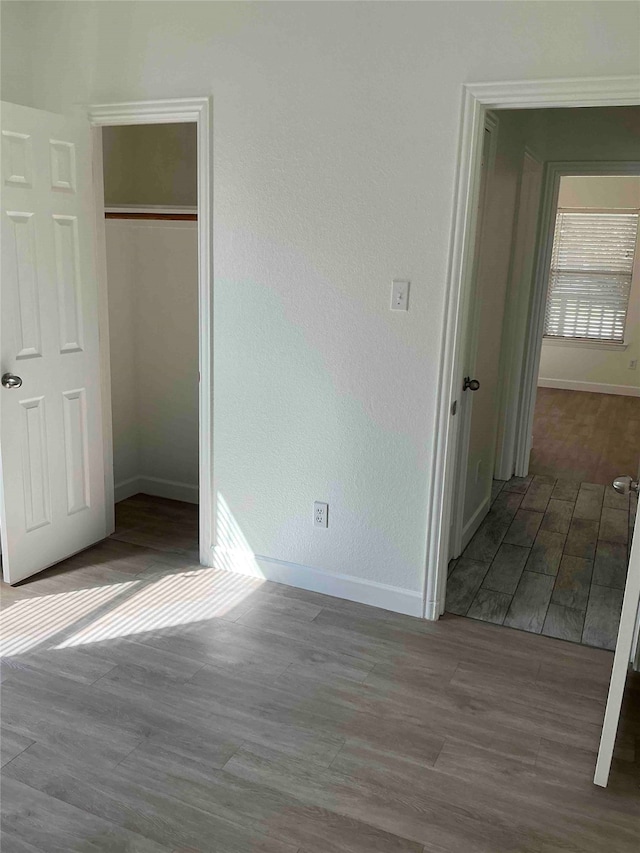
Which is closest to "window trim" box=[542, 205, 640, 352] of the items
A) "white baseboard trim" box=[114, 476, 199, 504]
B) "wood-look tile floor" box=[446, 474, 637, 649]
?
"wood-look tile floor" box=[446, 474, 637, 649]

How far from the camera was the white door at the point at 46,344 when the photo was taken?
9.70 ft

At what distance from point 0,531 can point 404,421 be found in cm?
183

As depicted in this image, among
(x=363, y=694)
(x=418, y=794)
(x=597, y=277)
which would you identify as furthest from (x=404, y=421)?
(x=597, y=277)

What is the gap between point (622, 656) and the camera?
2021mm

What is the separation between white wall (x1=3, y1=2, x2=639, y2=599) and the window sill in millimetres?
5525

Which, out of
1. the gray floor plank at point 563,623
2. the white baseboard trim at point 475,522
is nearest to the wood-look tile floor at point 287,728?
the gray floor plank at point 563,623

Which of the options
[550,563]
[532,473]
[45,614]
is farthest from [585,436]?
[45,614]

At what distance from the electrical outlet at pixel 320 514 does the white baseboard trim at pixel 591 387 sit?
5767 millimetres

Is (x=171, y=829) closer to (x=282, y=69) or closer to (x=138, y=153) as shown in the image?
(x=282, y=69)

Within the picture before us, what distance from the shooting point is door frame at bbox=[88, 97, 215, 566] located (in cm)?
303

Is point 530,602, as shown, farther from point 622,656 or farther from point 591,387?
point 591,387

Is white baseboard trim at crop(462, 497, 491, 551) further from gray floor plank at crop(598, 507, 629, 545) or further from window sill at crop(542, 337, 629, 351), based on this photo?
window sill at crop(542, 337, 629, 351)

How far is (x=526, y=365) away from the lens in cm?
486

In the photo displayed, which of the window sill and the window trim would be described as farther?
the window sill
